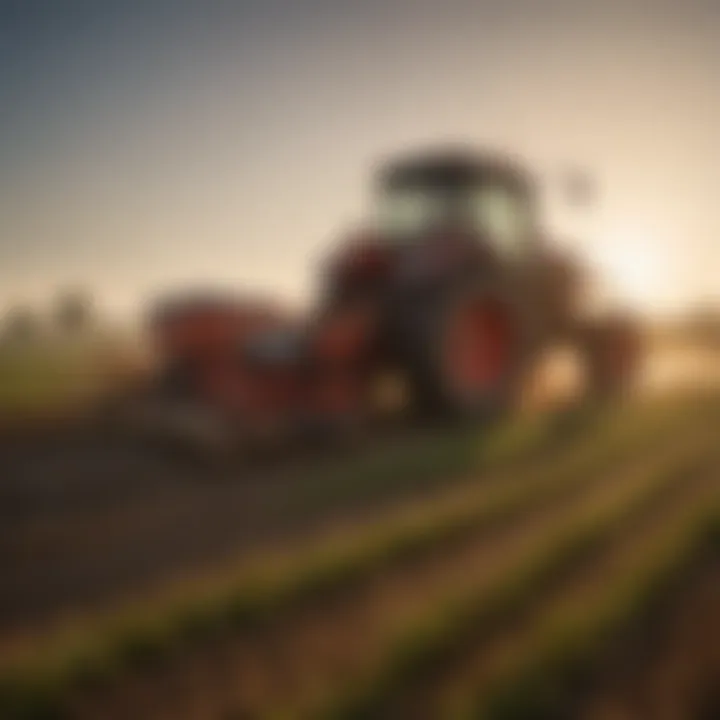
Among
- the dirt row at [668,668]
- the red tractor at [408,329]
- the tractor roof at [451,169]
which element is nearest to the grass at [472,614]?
the dirt row at [668,668]

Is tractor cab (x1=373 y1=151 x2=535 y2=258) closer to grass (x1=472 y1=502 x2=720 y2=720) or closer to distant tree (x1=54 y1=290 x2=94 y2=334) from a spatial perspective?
distant tree (x1=54 y1=290 x2=94 y2=334)

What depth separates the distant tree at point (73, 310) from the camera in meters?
1.61

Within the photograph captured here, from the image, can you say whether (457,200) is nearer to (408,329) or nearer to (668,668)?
(408,329)

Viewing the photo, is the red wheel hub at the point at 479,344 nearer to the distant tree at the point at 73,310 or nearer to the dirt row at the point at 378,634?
the dirt row at the point at 378,634

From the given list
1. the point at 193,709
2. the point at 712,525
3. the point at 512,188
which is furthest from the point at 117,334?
the point at 712,525

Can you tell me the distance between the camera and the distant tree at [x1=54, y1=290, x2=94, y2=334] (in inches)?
63.5

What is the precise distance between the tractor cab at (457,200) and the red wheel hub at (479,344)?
0.21 metres

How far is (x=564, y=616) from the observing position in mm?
1469

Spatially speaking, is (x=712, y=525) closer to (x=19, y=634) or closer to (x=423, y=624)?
(x=423, y=624)

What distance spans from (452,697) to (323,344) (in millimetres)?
1136

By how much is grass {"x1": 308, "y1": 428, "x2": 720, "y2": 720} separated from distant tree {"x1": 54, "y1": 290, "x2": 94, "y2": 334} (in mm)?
934

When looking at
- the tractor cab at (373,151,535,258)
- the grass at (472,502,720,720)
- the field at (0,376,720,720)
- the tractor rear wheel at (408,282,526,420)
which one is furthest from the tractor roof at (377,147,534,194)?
the grass at (472,502,720,720)

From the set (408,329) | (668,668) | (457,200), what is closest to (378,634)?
(668,668)

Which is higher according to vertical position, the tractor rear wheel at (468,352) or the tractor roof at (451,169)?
the tractor roof at (451,169)
